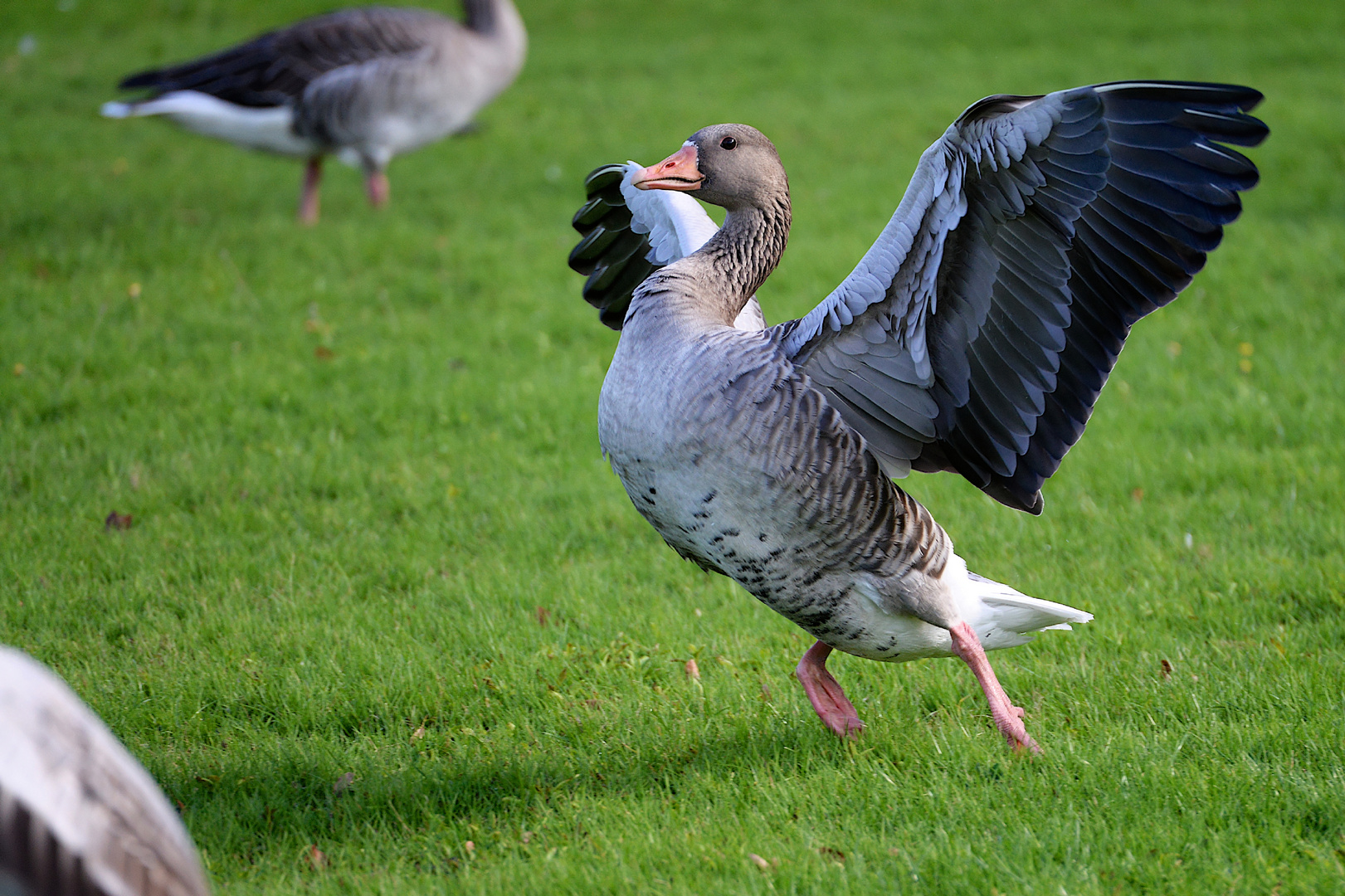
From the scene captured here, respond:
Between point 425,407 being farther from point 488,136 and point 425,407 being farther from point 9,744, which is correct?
point 488,136

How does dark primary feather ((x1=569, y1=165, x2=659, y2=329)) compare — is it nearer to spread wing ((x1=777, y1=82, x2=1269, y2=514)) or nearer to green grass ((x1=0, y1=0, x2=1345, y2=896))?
green grass ((x1=0, y1=0, x2=1345, y2=896))

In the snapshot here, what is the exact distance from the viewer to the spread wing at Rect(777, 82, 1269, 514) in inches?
125

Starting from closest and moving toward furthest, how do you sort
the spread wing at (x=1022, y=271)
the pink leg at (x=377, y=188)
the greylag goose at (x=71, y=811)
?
1. the greylag goose at (x=71, y=811)
2. the spread wing at (x=1022, y=271)
3. the pink leg at (x=377, y=188)

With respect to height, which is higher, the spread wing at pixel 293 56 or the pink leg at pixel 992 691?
the spread wing at pixel 293 56

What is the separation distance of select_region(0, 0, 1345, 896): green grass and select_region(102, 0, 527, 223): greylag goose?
628mm

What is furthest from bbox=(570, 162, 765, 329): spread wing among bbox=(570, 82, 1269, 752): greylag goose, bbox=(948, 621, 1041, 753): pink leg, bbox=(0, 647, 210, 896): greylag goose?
bbox=(0, 647, 210, 896): greylag goose

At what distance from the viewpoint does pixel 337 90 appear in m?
9.88

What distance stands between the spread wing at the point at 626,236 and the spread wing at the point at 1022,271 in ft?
3.19

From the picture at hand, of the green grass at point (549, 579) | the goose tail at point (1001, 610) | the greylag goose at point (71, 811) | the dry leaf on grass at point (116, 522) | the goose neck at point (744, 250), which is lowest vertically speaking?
the dry leaf on grass at point (116, 522)

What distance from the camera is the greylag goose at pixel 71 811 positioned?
2.04 meters

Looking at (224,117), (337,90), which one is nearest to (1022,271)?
(337,90)

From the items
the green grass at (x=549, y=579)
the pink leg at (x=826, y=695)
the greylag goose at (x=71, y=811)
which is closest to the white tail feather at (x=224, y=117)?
the green grass at (x=549, y=579)

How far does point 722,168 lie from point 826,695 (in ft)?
6.01

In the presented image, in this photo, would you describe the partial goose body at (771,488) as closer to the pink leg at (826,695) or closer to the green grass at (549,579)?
the pink leg at (826,695)
